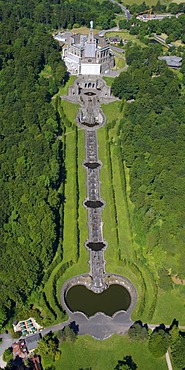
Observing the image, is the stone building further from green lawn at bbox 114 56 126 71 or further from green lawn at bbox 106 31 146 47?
green lawn at bbox 106 31 146 47

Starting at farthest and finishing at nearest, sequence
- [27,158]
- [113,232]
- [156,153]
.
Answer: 1. [156,153]
2. [27,158]
3. [113,232]

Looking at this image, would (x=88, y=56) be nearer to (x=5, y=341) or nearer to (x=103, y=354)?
(x=5, y=341)

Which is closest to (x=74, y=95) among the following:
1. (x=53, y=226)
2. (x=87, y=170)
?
(x=87, y=170)

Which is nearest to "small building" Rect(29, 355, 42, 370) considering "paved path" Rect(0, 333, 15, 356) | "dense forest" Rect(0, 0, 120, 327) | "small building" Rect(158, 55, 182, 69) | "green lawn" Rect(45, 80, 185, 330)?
"paved path" Rect(0, 333, 15, 356)

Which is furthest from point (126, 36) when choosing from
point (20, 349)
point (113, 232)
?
point (20, 349)

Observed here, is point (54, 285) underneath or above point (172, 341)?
above

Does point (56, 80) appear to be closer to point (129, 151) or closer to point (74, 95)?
point (74, 95)
